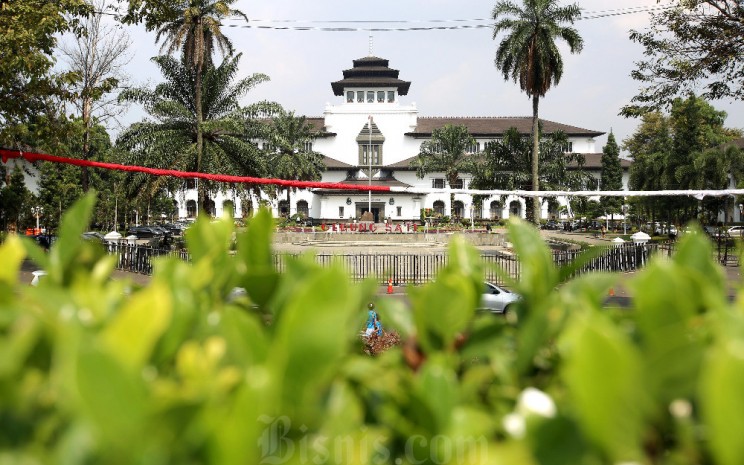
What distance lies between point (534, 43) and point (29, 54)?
19085 millimetres

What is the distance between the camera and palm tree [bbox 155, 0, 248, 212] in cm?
2058

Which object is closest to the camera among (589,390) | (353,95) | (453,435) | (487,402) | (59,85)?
(589,390)

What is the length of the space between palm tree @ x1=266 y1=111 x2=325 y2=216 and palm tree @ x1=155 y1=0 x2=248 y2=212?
17.8 m

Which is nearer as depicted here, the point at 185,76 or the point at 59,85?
the point at 59,85

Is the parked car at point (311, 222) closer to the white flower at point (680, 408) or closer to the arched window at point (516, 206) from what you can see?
the arched window at point (516, 206)

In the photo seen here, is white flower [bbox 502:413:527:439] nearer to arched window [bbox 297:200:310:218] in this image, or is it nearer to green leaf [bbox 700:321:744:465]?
green leaf [bbox 700:321:744:465]

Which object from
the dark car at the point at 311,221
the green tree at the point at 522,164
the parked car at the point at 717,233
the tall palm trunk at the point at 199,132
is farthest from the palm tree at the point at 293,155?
the parked car at the point at 717,233

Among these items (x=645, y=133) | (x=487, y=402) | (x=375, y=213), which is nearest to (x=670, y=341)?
(x=487, y=402)

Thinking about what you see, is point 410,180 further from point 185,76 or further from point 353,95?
point 185,76

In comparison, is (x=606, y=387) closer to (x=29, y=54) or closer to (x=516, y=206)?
(x=29, y=54)

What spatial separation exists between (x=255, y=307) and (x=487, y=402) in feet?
1.34

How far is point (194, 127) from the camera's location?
21.4 metres

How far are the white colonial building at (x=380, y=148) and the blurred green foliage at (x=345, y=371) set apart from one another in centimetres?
5610

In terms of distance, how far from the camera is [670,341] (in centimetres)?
62
